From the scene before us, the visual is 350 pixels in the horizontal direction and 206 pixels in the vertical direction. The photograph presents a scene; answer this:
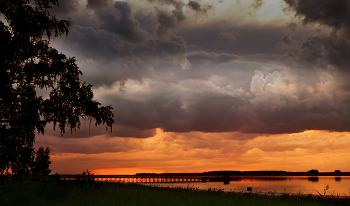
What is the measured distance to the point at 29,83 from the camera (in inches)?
672

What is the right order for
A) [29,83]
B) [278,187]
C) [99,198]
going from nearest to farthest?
[29,83] < [99,198] < [278,187]

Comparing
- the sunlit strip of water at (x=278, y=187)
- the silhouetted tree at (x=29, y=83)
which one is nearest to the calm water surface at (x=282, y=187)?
the sunlit strip of water at (x=278, y=187)

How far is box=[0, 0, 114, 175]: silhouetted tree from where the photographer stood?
15.7m

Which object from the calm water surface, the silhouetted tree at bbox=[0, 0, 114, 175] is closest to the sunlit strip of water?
the calm water surface

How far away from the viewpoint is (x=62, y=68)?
1789cm

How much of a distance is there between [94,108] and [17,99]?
15.1ft

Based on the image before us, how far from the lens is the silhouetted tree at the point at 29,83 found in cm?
1568

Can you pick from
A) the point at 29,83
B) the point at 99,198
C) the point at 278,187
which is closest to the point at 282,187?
the point at 278,187

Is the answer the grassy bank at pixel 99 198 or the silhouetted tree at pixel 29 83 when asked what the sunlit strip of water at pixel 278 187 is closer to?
the grassy bank at pixel 99 198

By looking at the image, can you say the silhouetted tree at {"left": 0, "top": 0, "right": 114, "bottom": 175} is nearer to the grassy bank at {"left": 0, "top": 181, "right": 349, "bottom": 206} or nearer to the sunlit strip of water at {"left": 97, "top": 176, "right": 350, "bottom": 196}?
the grassy bank at {"left": 0, "top": 181, "right": 349, "bottom": 206}

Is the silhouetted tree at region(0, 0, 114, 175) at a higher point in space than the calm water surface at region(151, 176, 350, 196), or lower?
higher

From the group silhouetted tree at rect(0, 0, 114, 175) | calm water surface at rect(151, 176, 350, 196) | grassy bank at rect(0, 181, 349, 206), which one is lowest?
calm water surface at rect(151, 176, 350, 196)

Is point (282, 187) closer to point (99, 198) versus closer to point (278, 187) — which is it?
point (278, 187)

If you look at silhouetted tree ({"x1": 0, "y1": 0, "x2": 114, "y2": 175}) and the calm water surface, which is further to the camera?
the calm water surface
